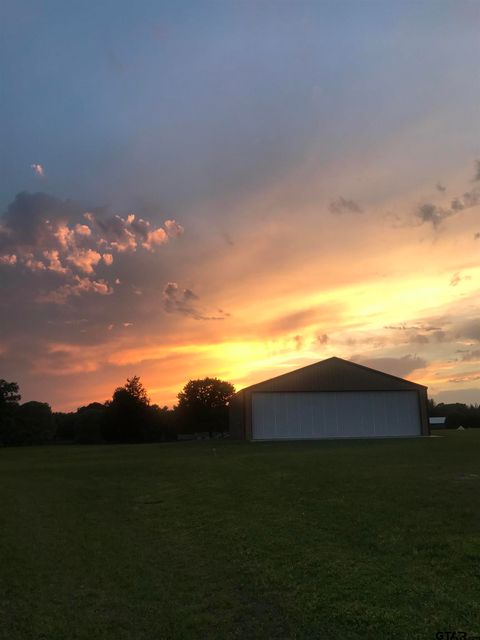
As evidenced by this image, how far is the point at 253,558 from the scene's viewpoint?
1012 cm

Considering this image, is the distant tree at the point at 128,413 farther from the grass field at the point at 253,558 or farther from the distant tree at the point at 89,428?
the grass field at the point at 253,558

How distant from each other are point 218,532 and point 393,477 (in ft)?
22.1

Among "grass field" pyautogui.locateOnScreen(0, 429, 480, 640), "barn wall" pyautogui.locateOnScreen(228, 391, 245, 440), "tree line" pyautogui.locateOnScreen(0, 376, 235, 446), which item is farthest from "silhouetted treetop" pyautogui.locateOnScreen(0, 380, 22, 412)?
"grass field" pyautogui.locateOnScreen(0, 429, 480, 640)

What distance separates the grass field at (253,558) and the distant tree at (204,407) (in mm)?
69643

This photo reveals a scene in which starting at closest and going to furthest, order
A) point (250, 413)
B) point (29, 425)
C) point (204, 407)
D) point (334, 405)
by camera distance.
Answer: point (250, 413) → point (334, 405) → point (29, 425) → point (204, 407)

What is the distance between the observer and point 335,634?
673 cm

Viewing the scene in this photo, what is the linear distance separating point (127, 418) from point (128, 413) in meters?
0.71

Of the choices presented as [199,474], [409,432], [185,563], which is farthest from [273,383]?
[185,563]

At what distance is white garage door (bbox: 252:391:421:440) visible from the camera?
43.9 meters

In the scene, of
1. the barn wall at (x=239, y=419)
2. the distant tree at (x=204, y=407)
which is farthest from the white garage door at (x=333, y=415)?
the distant tree at (x=204, y=407)

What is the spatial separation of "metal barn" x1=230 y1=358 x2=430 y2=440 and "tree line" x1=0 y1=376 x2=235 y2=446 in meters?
33.4

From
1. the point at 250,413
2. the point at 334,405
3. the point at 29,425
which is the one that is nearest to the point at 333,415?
the point at 334,405

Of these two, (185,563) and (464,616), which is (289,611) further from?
(185,563)

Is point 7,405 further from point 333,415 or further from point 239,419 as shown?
point 333,415
